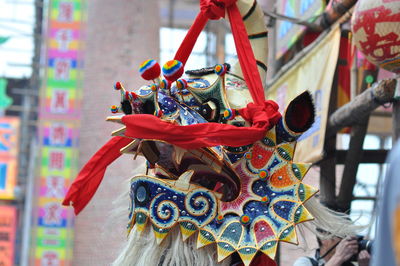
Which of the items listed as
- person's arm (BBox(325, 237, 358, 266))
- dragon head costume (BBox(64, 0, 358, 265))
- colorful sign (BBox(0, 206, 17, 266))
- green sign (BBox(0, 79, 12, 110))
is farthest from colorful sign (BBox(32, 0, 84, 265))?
dragon head costume (BBox(64, 0, 358, 265))

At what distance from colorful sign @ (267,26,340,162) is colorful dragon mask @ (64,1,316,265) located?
1646mm

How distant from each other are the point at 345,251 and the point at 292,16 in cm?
277

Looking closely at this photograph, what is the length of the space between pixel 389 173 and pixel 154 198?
5.27 ft

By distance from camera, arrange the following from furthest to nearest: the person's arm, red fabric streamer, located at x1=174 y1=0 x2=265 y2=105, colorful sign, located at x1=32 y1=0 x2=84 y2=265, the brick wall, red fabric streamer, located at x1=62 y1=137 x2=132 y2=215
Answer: colorful sign, located at x1=32 y1=0 x2=84 y2=265
the brick wall
the person's arm
red fabric streamer, located at x1=62 y1=137 x2=132 y2=215
red fabric streamer, located at x1=174 y1=0 x2=265 y2=105

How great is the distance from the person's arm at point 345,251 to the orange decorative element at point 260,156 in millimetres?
844

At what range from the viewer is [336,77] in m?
4.67

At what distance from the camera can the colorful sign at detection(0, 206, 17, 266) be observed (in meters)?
14.9

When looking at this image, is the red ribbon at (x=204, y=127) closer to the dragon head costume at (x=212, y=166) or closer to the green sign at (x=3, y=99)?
the dragon head costume at (x=212, y=166)

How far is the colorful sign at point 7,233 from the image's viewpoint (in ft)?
48.9

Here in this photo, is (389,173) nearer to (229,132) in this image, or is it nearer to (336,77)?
(229,132)

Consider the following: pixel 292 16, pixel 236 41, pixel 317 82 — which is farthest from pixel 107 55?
pixel 236 41

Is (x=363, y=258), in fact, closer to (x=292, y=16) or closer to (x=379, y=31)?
(x=379, y=31)

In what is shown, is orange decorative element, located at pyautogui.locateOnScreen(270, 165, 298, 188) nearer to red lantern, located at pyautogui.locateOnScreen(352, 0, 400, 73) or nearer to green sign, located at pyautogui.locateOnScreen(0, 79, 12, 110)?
red lantern, located at pyautogui.locateOnScreen(352, 0, 400, 73)

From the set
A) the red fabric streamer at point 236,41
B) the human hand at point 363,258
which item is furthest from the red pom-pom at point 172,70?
the human hand at point 363,258
